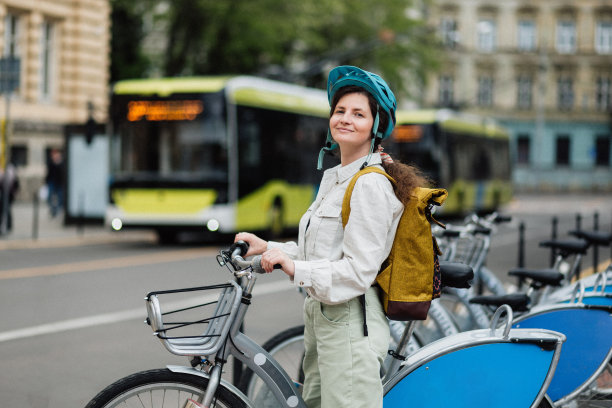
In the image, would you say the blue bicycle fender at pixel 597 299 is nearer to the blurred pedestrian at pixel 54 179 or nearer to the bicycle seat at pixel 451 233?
the bicycle seat at pixel 451 233

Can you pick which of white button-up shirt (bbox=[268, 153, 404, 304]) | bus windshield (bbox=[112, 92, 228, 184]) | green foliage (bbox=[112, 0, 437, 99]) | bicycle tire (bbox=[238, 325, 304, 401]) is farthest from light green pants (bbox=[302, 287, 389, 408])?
green foliage (bbox=[112, 0, 437, 99])

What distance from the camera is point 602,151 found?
64.6 meters

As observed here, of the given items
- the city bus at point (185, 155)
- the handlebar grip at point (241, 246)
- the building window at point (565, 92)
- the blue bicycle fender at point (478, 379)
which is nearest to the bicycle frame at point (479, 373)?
the blue bicycle fender at point (478, 379)

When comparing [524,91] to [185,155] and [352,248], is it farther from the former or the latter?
[352,248]

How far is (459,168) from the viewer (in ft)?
89.2

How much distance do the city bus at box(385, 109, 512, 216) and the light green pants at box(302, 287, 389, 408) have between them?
20069mm

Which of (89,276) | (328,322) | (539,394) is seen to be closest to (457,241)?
(539,394)

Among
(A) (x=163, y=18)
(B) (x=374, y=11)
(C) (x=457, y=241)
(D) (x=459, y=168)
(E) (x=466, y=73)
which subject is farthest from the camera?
(E) (x=466, y=73)

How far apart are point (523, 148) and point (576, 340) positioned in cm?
6230

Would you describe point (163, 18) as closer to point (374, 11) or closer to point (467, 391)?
point (374, 11)

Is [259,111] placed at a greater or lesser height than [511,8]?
lesser

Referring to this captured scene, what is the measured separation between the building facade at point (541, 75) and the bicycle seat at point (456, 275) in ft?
201

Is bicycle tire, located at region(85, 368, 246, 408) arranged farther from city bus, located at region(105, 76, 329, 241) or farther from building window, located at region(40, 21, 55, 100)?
building window, located at region(40, 21, 55, 100)

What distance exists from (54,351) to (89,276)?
16.1 feet
